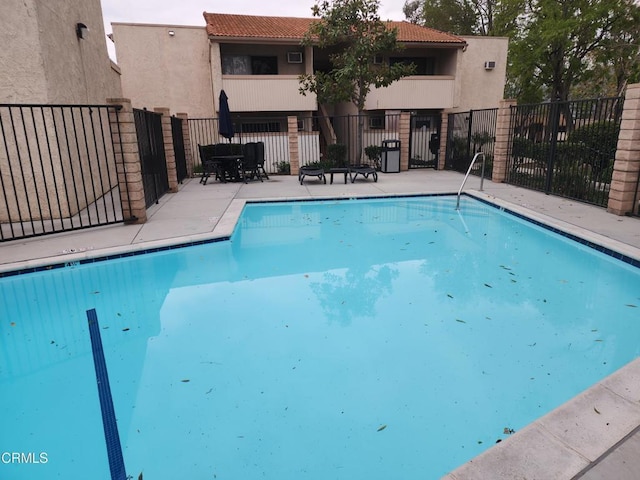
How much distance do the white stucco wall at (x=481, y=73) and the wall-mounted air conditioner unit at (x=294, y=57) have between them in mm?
7811

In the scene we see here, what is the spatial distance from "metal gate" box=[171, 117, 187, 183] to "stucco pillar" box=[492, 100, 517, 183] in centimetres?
917

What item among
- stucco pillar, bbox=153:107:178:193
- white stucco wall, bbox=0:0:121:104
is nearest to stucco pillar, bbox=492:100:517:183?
stucco pillar, bbox=153:107:178:193

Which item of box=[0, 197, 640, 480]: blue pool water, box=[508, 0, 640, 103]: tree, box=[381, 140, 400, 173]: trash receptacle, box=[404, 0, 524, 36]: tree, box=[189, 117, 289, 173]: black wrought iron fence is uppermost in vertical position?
box=[404, 0, 524, 36]: tree

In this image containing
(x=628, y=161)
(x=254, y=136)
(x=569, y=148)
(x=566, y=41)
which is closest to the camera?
(x=628, y=161)

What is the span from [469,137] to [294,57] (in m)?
9.12

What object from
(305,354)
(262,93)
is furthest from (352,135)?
(305,354)

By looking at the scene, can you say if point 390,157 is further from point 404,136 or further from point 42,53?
point 42,53

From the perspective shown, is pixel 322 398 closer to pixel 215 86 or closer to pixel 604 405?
pixel 604 405

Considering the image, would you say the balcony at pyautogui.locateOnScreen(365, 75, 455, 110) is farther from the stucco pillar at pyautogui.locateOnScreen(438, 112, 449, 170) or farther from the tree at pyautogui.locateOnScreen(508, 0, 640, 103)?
the tree at pyautogui.locateOnScreen(508, 0, 640, 103)

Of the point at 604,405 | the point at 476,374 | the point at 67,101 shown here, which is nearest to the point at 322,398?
the point at 476,374

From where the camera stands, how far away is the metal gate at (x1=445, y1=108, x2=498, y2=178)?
12.3 meters

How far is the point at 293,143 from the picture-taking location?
13.5 m

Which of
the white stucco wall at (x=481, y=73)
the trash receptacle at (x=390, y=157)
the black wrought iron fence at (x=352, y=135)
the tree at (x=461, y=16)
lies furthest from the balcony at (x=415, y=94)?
the tree at (x=461, y=16)

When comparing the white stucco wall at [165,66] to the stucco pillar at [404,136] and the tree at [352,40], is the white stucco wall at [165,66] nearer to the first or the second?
the tree at [352,40]
